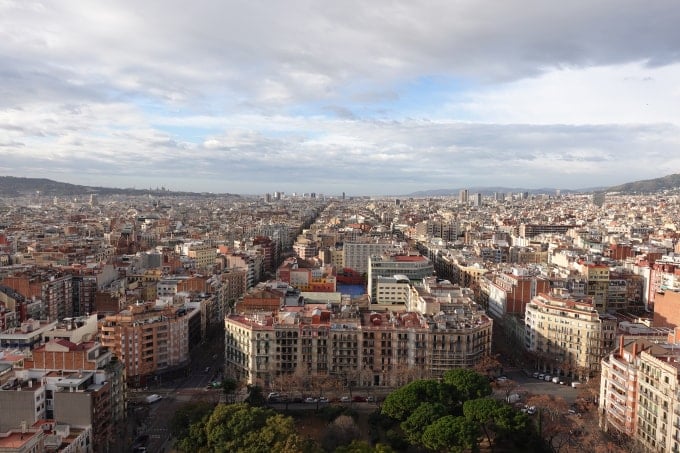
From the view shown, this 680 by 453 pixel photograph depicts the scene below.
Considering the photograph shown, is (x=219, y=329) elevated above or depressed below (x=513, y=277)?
below

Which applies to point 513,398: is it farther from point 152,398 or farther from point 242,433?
point 152,398

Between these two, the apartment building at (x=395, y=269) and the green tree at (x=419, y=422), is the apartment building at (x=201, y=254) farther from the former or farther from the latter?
the green tree at (x=419, y=422)

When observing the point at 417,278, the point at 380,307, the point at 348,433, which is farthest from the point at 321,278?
the point at 348,433

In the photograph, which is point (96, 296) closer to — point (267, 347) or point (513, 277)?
point (267, 347)

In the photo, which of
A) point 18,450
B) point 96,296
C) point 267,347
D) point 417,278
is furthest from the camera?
point 417,278

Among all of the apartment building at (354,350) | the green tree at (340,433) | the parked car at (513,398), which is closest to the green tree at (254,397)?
the apartment building at (354,350)

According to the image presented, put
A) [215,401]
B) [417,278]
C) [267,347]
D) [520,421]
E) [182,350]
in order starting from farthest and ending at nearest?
[417,278], [182,350], [267,347], [215,401], [520,421]
